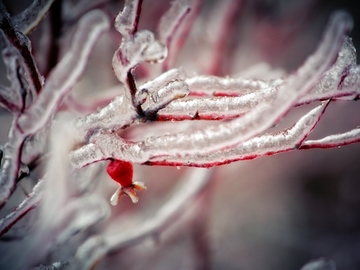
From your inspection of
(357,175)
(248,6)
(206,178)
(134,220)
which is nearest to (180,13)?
(248,6)

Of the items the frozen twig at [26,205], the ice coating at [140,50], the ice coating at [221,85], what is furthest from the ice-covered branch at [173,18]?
the frozen twig at [26,205]

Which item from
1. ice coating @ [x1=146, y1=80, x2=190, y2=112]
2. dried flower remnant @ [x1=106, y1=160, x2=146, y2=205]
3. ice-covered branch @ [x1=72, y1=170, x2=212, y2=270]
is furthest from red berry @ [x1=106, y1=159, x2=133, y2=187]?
ice-covered branch @ [x1=72, y1=170, x2=212, y2=270]

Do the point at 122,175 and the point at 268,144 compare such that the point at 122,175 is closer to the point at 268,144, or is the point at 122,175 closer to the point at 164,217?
the point at 268,144

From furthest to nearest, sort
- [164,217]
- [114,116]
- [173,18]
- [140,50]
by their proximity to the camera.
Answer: [164,217], [173,18], [114,116], [140,50]

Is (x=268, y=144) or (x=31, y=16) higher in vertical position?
(x=31, y=16)

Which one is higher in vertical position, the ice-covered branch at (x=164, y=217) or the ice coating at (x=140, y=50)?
the ice coating at (x=140, y=50)

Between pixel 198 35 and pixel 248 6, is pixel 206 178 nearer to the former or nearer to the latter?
pixel 198 35

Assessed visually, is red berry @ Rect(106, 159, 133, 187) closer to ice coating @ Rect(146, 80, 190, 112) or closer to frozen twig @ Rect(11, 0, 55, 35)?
ice coating @ Rect(146, 80, 190, 112)

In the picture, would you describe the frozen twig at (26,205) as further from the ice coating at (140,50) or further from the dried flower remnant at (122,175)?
the ice coating at (140,50)

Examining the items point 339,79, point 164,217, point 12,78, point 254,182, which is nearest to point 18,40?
point 12,78
